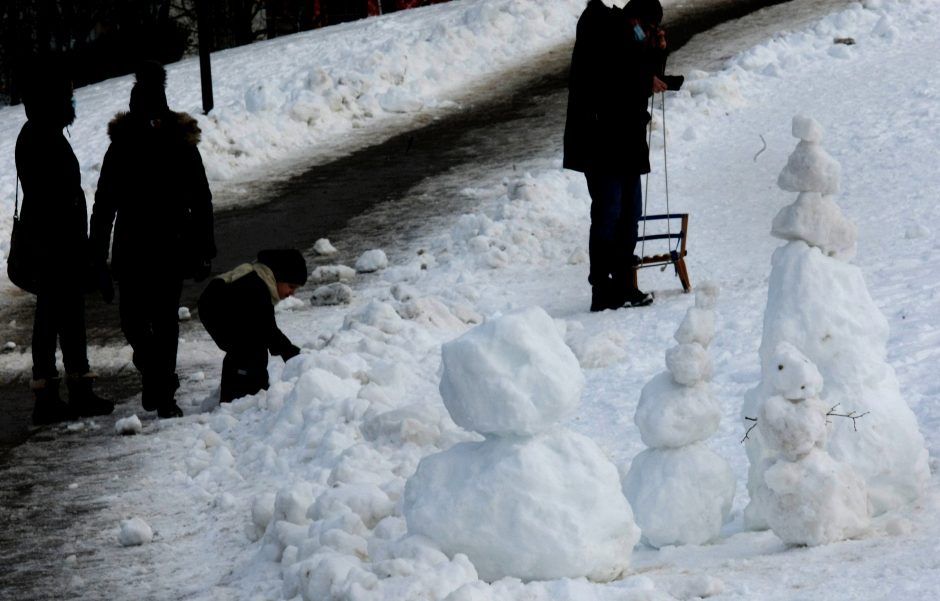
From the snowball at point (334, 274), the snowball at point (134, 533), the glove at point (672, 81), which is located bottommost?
the snowball at point (334, 274)

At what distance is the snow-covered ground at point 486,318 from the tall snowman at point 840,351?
6.4 inches

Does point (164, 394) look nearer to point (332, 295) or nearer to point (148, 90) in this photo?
point (148, 90)

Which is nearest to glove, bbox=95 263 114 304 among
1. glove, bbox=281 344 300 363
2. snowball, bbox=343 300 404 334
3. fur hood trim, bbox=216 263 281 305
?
fur hood trim, bbox=216 263 281 305

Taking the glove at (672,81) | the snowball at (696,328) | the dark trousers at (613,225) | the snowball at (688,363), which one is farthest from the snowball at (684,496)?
the glove at (672,81)

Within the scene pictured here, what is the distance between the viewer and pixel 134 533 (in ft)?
19.8

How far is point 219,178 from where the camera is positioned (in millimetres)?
14078

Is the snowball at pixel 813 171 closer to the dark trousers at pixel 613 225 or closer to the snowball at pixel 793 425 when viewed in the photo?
the snowball at pixel 793 425

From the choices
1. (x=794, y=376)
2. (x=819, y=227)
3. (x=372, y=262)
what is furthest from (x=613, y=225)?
(x=794, y=376)

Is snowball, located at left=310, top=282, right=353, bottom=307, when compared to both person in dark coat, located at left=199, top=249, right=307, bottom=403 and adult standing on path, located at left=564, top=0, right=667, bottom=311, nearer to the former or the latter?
adult standing on path, located at left=564, top=0, right=667, bottom=311

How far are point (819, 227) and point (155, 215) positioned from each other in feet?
12.8

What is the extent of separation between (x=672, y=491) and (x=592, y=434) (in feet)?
5.65

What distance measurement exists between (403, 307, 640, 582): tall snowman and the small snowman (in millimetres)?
510

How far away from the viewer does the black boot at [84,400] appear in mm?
8156

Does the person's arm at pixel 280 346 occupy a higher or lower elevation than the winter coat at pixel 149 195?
lower
